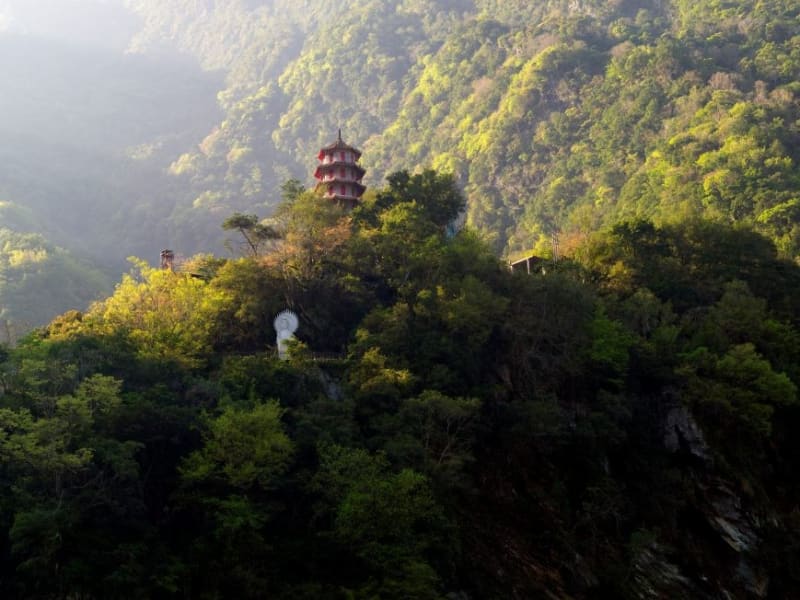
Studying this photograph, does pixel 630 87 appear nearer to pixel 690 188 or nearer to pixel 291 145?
pixel 690 188

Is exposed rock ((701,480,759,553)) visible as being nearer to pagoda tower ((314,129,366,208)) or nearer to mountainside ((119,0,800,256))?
mountainside ((119,0,800,256))

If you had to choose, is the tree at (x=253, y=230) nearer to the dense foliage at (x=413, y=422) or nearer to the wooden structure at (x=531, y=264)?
the dense foliage at (x=413, y=422)

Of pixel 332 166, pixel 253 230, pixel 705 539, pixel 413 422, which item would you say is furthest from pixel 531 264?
pixel 413 422

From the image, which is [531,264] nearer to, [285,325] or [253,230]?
[253,230]

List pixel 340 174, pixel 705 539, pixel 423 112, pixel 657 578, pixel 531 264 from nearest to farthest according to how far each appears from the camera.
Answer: pixel 657 578 → pixel 705 539 → pixel 531 264 → pixel 340 174 → pixel 423 112

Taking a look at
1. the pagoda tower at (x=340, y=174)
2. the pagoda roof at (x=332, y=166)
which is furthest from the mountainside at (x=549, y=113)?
the pagoda roof at (x=332, y=166)

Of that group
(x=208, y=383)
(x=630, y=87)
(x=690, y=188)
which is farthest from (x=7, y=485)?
(x=630, y=87)

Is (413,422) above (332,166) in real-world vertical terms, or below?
below
